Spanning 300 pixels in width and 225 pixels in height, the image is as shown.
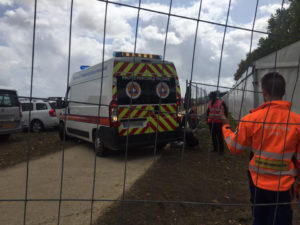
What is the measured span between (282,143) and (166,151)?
4.75 meters

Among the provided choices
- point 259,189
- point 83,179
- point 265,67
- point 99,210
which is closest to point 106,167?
point 83,179

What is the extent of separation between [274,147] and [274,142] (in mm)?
36

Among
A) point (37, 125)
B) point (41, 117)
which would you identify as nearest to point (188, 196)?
point (41, 117)

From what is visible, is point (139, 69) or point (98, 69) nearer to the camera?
point (139, 69)

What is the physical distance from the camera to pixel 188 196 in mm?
3244

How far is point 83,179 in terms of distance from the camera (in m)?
4.15

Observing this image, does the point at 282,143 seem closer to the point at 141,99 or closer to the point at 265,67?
the point at 141,99

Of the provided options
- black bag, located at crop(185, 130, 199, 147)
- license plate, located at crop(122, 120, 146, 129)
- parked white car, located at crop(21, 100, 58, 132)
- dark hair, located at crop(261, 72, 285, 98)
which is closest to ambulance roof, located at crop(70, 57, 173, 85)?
license plate, located at crop(122, 120, 146, 129)

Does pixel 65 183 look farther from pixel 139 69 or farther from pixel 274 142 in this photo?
pixel 274 142

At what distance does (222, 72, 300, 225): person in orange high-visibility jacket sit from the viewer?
5.27 feet

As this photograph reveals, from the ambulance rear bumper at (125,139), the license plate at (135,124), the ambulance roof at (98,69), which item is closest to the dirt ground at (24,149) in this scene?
the ambulance rear bumper at (125,139)

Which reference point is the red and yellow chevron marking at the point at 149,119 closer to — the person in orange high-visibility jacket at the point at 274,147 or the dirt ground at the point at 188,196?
the dirt ground at the point at 188,196

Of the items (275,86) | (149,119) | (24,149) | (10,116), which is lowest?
(24,149)

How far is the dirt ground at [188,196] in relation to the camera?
2.54 meters
